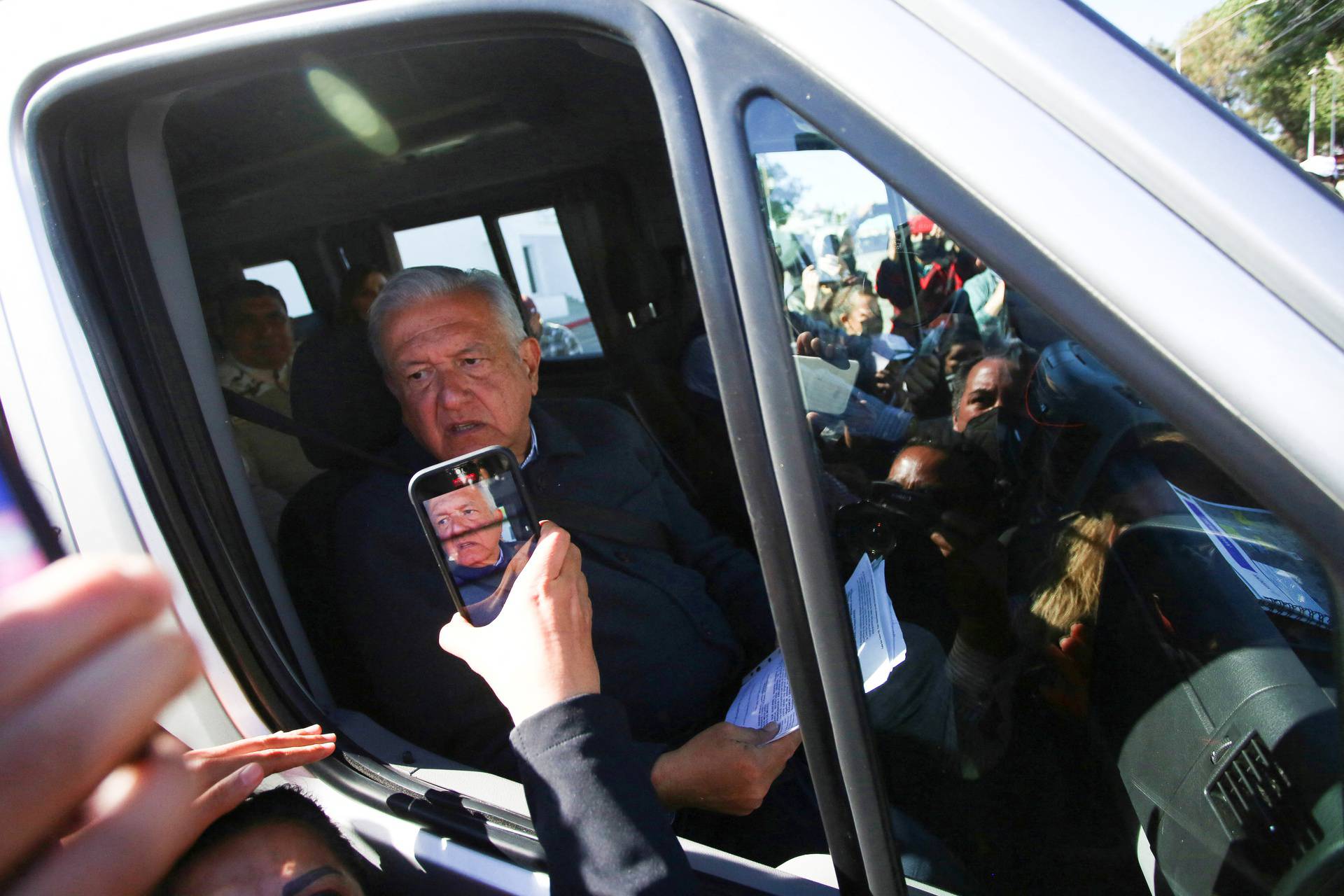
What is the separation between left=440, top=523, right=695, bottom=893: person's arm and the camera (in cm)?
95

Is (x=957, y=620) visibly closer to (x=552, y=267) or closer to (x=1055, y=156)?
(x=1055, y=156)

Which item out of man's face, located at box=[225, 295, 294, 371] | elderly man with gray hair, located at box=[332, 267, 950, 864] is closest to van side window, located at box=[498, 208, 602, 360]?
man's face, located at box=[225, 295, 294, 371]

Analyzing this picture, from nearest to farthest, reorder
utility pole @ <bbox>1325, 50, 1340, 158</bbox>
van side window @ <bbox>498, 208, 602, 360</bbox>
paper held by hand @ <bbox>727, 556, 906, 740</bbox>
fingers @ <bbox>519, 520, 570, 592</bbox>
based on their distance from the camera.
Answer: paper held by hand @ <bbox>727, 556, 906, 740</bbox> → fingers @ <bbox>519, 520, 570, 592</bbox> → utility pole @ <bbox>1325, 50, 1340, 158</bbox> → van side window @ <bbox>498, 208, 602, 360</bbox>

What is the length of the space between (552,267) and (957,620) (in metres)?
3.79

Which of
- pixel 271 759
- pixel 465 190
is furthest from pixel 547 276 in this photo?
pixel 271 759

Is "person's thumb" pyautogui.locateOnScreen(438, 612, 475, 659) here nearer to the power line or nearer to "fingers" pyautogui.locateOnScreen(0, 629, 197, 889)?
"fingers" pyautogui.locateOnScreen(0, 629, 197, 889)

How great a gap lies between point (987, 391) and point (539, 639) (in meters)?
0.83

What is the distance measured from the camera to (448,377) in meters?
1.87

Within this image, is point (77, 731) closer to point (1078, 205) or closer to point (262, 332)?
point (1078, 205)

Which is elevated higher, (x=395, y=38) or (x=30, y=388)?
(x=395, y=38)

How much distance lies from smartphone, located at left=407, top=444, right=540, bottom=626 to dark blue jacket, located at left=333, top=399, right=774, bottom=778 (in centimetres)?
24

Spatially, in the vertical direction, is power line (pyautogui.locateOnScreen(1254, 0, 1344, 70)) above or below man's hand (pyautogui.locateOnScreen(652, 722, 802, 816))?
above

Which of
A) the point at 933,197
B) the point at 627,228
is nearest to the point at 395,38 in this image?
the point at 933,197

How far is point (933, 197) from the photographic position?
2.22 ft
